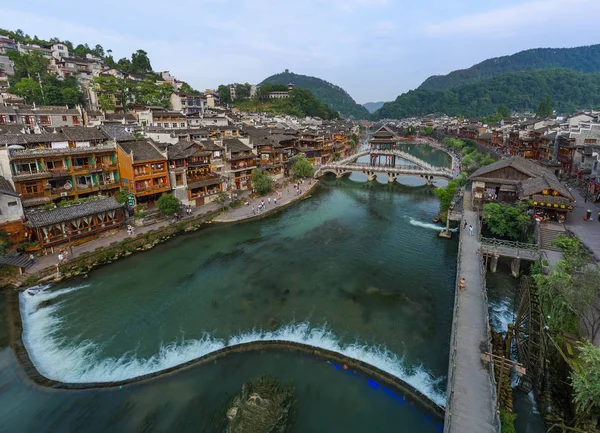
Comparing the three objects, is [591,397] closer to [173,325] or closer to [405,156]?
[173,325]

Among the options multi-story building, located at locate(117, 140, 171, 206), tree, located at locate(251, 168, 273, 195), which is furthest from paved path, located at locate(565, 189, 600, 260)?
multi-story building, located at locate(117, 140, 171, 206)

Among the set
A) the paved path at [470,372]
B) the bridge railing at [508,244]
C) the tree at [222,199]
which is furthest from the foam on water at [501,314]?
the tree at [222,199]

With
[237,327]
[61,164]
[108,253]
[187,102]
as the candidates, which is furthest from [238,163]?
[187,102]

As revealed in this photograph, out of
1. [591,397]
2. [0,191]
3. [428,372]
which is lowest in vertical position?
[428,372]

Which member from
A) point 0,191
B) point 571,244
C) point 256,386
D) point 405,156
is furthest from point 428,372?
point 405,156

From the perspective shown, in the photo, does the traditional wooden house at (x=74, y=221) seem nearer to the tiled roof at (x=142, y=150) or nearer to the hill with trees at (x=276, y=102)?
the tiled roof at (x=142, y=150)

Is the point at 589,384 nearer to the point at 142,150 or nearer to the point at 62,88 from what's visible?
the point at 142,150

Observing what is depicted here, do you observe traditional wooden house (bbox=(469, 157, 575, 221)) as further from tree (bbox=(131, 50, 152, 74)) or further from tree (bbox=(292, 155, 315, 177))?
tree (bbox=(131, 50, 152, 74))
